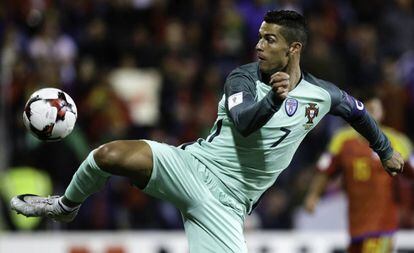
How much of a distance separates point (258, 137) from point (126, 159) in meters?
0.86

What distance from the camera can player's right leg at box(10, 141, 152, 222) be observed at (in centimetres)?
581

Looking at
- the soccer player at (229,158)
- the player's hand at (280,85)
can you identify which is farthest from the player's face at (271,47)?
the player's hand at (280,85)

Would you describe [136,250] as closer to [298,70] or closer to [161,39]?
[161,39]

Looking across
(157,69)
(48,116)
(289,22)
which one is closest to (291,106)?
(289,22)

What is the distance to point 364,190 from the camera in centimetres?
873

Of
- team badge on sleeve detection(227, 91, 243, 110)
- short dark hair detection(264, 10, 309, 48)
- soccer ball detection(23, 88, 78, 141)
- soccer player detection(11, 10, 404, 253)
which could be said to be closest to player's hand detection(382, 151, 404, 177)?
soccer player detection(11, 10, 404, 253)

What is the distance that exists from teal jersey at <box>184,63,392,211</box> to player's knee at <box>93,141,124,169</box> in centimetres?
61

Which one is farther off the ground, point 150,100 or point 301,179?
point 150,100

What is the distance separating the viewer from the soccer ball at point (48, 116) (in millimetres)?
→ 6238

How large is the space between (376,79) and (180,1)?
325 cm

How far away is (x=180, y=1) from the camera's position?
1398 centimetres

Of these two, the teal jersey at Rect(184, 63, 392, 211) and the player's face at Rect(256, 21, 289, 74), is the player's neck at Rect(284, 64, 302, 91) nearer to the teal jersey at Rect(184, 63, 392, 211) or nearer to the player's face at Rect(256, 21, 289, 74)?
the teal jersey at Rect(184, 63, 392, 211)

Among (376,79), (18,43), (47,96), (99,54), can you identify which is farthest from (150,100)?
(47,96)

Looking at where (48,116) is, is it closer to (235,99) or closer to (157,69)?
(235,99)
